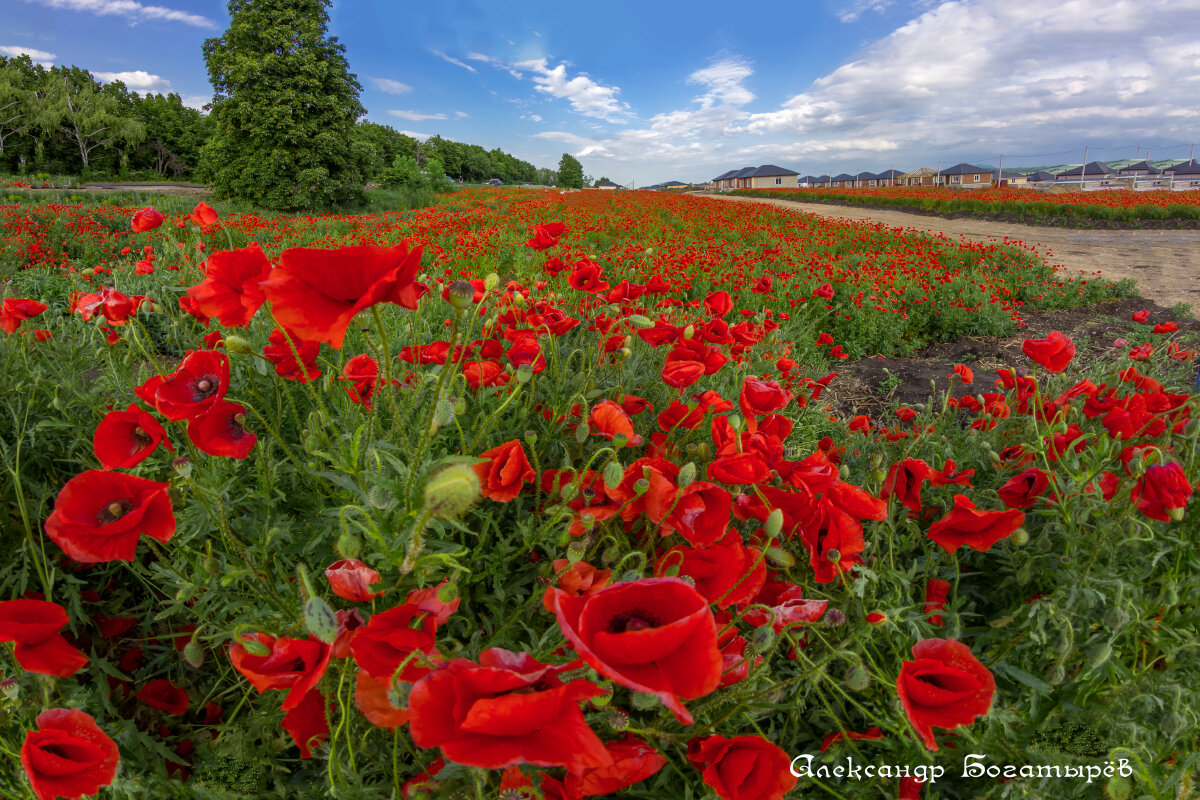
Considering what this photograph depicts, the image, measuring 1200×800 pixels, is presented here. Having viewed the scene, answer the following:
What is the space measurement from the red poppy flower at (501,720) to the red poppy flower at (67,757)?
2.26 ft

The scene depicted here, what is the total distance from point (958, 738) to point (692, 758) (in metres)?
0.66

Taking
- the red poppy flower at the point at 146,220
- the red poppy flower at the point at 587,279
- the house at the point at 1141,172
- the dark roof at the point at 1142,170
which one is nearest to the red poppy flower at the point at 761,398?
the red poppy flower at the point at 587,279

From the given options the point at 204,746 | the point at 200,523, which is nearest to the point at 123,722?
the point at 204,746

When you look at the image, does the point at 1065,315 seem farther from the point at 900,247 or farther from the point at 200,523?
the point at 200,523

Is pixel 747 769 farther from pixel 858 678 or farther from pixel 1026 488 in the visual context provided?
pixel 1026 488

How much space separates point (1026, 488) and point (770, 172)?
10103 cm

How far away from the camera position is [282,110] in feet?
57.5

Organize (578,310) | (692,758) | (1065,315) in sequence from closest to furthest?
(692,758), (578,310), (1065,315)

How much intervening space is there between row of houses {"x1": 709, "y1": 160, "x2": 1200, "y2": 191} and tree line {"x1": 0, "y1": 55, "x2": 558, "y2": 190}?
58811 mm

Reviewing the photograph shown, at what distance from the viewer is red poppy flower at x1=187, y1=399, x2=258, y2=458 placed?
995mm

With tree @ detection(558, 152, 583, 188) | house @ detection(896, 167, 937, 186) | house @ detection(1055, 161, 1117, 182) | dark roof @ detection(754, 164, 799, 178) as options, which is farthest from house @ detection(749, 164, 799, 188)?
house @ detection(1055, 161, 1117, 182)

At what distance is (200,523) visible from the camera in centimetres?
124

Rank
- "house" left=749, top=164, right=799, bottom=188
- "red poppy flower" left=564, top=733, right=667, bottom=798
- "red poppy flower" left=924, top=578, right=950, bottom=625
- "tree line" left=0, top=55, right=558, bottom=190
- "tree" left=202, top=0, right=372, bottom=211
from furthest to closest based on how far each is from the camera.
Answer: "house" left=749, top=164, right=799, bottom=188 < "tree line" left=0, top=55, right=558, bottom=190 < "tree" left=202, top=0, right=372, bottom=211 < "red poppy flower" left=924, top=578, right=950, bottom=625 < "red poppy flower" left=564, top=733, right=667, bottom=798

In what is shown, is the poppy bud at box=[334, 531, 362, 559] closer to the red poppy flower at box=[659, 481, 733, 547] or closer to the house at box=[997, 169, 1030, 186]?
the red poppy flower at box=[659, 481, 733, 547]
